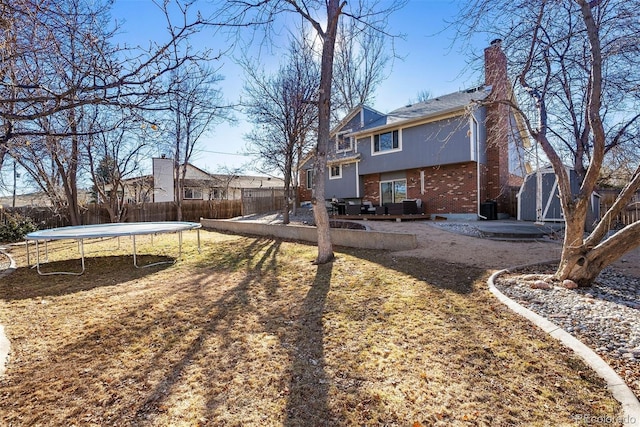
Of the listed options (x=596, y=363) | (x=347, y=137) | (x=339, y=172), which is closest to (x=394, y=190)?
(x=339, y=172)

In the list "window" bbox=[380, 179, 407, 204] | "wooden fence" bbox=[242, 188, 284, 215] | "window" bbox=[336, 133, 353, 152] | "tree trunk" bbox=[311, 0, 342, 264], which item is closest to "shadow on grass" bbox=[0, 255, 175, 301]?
"tree trunk" bbox=[311, 0, 342, 264]

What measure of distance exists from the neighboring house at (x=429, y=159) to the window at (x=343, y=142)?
71mm

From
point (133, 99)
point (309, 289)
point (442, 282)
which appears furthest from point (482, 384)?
point (133, 99)

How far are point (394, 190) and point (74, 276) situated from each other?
538 inches

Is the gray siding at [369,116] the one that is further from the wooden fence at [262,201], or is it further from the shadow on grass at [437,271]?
the shadow on grass at [437,271]

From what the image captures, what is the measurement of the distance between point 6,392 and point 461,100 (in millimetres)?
15697

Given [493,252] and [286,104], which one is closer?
[493,252]

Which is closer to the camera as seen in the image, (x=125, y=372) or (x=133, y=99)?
(x=125, y=372)

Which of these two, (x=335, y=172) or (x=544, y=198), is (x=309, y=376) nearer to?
(x=544, y=198)

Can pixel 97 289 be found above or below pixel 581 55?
below

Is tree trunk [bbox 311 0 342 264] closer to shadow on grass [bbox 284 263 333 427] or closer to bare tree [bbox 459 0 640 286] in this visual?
shadow on grass [bbox 284 263 333 427]

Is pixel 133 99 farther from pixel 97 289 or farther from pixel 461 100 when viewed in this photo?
pixel 461 100

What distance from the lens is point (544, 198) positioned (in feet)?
38.3

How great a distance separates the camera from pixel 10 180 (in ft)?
42.4
